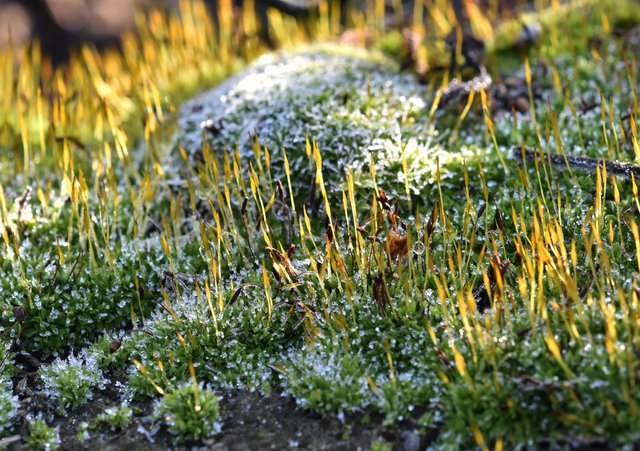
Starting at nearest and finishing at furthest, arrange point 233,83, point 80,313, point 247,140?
point 80,313 → point 247,140 → point 233,83

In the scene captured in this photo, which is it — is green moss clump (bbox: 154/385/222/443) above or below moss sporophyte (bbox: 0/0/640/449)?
below

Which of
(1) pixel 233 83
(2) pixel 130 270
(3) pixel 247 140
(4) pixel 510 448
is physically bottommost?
(4) pixel 510 448

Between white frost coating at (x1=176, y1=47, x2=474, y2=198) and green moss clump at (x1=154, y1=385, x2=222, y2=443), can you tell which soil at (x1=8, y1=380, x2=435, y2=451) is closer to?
green moss clump at (x1=154, y1=385, x2=222, y2=443)

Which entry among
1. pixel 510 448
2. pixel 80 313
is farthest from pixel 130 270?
pixel 510 448

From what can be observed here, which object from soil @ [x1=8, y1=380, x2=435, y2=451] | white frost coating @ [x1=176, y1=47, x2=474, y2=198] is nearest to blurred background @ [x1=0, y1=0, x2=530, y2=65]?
white frost coating @ [x1=176, y1=47, x2=474, y2=198]

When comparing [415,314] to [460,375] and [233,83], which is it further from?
[233,83]

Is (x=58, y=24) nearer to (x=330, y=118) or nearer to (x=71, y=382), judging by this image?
(x=330, y=118)

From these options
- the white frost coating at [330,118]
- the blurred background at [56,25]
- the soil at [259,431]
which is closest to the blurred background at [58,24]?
the blurred background at [56,25]
